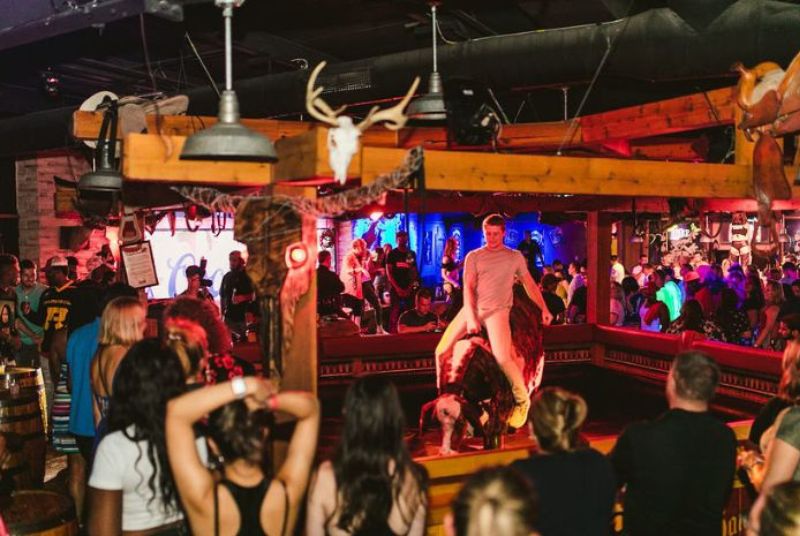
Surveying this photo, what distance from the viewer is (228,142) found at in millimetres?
3766

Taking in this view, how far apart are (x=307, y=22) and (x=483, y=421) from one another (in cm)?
428

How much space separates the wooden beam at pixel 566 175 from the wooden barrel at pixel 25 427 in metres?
2.83

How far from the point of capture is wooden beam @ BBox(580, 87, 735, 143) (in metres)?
5.86

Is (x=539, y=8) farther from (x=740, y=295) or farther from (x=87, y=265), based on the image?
(x=87, y=265)

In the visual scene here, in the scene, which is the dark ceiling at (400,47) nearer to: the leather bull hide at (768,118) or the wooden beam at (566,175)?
the leather bull hide at (768,118)

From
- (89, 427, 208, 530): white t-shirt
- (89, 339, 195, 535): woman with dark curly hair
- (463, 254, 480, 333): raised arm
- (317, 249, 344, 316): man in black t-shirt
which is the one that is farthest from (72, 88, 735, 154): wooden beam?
(317, 249, 344, 316): man in black t-shirt

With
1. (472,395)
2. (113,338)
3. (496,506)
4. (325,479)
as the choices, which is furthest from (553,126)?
(496,506)

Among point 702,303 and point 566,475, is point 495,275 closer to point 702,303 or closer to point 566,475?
point 566,475

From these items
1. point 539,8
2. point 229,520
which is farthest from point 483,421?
point 229,520

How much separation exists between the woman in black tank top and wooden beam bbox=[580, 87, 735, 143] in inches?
173

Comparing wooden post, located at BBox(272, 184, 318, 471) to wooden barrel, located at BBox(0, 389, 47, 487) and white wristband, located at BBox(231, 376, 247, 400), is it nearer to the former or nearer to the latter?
white wristband, located at BBox(231, 376, 247, 400)

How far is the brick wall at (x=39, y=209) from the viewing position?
11.2m

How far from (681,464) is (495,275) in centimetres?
419

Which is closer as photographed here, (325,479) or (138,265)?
(325,479)
